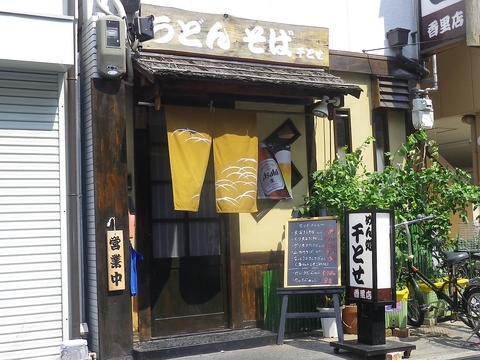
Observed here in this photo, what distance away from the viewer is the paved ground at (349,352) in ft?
29.6

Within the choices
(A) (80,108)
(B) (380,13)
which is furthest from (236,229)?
(B) (380,13)

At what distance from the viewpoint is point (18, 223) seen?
862 cm

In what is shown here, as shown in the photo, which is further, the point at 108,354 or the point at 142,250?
the point at 142,250

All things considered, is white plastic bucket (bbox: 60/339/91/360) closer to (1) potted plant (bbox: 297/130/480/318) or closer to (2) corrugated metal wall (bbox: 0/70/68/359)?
(2) corrugated metal wall (bbox: 0/70/68/359)

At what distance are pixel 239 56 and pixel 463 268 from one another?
5416mm

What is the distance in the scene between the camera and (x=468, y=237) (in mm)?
11227

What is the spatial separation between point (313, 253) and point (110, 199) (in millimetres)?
3180

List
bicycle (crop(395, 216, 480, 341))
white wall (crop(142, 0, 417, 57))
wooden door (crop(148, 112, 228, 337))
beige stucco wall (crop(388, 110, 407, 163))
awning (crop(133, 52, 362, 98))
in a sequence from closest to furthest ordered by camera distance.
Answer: awning (crop(133, 52, 362, 98)) < bicycle (crop(395, 216, 480, 341)) < wooden door (crop(148, 112, 228, 337)) < white wall (crop(142, 0, 417, 57)) < beige stucco wall (crop(388, 110, 407, 163))

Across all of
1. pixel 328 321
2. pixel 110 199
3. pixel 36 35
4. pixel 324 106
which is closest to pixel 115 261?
pixel 110 199

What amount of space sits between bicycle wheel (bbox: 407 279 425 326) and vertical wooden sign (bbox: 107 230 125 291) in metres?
4.67

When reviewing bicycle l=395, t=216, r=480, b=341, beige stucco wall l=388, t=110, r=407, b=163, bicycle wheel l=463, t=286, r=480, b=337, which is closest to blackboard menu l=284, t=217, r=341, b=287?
bicycle l=395, t=216, r=480, b=341

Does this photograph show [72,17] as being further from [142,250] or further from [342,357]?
[342,357]

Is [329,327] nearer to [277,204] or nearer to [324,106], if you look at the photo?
[277,204]

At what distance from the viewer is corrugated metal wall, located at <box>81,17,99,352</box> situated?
901cm
